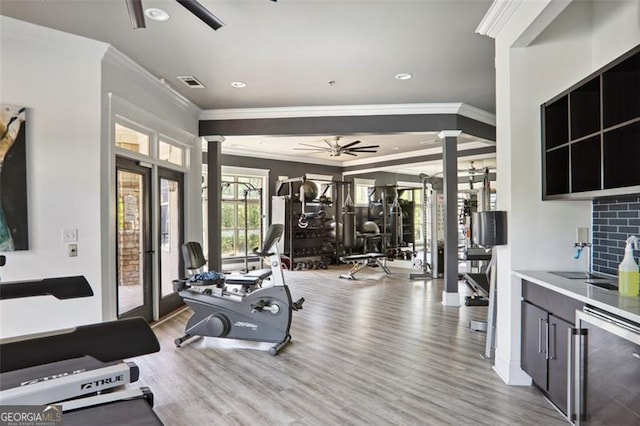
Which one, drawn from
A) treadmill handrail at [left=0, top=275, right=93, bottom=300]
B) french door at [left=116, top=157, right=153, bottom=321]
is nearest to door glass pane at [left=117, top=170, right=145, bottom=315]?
french door at [left=116, top=157, right=153, bottom=321]

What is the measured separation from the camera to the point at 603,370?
197 cm

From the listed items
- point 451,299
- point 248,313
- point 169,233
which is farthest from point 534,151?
point 169,233

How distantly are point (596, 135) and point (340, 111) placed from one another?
3.82m

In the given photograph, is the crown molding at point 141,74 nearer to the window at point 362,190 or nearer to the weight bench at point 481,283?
the weight bench at point 481,283

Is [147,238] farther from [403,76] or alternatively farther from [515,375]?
[515,375]

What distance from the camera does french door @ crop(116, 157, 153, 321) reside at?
422 cm

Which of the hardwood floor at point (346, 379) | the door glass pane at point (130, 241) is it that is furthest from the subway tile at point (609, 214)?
the door glass pane at point (130, 241)

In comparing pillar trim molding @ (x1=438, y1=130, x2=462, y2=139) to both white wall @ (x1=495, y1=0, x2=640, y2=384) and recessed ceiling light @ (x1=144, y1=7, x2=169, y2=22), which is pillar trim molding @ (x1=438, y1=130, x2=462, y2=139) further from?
recessed ceiling light @ (x1=144, y1=7, x2=169, y2=22)

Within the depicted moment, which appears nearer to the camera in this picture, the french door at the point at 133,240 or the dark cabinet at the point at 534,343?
the dark cabinet at the point at 534,343

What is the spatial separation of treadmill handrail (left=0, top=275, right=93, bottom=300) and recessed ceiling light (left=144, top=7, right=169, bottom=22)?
2.28 m

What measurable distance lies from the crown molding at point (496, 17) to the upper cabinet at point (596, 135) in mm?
765

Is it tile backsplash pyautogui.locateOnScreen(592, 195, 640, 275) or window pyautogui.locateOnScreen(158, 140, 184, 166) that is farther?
window pyautogui.locateOnScreen(158, 140, 184, 166)

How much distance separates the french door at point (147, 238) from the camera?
4297mm

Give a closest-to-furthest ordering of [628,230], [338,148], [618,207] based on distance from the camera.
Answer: [628,230] < [618,207] < [338,148]
